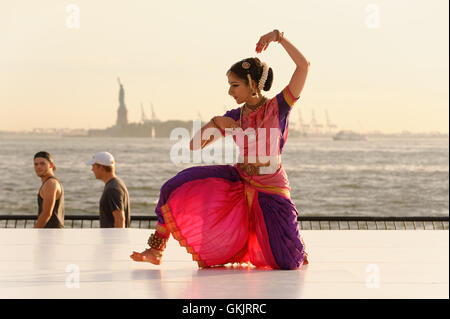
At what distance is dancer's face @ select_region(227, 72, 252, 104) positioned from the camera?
145 inches

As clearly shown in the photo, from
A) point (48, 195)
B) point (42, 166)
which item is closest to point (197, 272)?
point (48, 195)

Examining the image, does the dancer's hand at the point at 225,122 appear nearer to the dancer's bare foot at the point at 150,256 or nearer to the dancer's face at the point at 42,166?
the dancer's bare foot at the point at 150,256

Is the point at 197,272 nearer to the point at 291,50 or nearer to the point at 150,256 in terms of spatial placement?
the point at 150,256

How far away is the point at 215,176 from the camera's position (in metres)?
3.75

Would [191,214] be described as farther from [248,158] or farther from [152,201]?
[152,201]

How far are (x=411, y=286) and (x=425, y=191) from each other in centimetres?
3828

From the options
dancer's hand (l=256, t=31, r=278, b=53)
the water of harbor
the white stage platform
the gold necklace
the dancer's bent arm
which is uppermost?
dancer's hand (l=256, t=31, r=278, b=53)

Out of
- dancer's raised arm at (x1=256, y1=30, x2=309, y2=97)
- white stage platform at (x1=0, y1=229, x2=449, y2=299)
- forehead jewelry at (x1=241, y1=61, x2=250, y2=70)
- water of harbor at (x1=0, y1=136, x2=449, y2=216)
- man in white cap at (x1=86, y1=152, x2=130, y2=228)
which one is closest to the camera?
white stage platform at (x1=0, y1=229, x2=449, y2=299)

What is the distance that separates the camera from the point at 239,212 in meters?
3.72

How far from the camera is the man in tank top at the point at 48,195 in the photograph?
515 cm

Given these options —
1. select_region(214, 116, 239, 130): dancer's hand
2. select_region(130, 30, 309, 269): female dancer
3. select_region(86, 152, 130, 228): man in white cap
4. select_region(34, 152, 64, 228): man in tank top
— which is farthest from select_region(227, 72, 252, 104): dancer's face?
select_region(34, 152, 64, 228): man in tank top

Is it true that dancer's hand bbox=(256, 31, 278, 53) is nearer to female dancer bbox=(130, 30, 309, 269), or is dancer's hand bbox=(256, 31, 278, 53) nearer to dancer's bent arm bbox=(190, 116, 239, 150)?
female dancer bbox=(130, 30, 309, 269)

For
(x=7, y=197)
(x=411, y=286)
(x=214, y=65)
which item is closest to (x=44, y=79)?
(x=7, y=197)

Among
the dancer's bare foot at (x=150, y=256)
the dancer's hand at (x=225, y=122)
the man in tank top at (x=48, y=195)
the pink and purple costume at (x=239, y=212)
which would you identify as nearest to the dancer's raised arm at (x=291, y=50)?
the pink and purple costume at (x=239, y=212)
